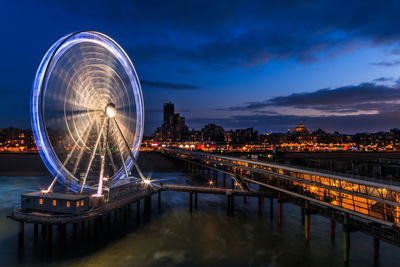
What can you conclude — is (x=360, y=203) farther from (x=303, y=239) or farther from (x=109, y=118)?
(x=109, y=118)

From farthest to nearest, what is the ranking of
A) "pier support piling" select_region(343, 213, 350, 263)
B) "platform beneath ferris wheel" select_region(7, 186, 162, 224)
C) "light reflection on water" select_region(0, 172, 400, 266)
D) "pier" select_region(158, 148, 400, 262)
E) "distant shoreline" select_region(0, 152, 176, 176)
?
"distant shoreline" select_region(0, 152, 176, 176), "platform beneath ferris wheel" select_region(7, 186, 162, 224), "light reflection on water" select_region(0, 172, 400, 266), "pier support piling" select_region(343, 213, 350, 263), "pier" select_region(158, 148, 400, 262)

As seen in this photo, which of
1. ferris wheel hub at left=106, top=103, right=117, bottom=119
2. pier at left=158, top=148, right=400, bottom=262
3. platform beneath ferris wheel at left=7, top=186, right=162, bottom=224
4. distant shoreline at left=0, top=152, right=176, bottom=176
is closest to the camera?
pier at left=158, top=148, right=400, bottom=262

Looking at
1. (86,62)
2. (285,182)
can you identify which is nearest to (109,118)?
(86,62)

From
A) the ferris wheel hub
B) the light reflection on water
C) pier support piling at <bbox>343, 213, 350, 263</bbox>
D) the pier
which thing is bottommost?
the light reflection on water

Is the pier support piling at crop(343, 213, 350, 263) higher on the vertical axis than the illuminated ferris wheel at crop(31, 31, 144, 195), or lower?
lower

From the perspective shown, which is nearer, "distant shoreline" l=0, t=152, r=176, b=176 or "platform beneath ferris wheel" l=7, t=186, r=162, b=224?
"platform beneath ferris wheel" l=7, t=186, r=162, b=224

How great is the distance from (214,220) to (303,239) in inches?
479

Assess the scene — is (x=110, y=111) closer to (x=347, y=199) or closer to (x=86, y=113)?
(x=86, y=113)

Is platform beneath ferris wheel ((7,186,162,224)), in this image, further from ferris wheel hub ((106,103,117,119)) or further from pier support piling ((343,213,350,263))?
pier support piling ((343,213,350,263))

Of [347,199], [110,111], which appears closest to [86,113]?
[110,111]

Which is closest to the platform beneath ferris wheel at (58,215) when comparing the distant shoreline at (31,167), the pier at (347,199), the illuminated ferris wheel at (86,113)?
the illuminated ferris wheel at (86,113)

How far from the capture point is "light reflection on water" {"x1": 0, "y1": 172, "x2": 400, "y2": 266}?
26422 millimetres

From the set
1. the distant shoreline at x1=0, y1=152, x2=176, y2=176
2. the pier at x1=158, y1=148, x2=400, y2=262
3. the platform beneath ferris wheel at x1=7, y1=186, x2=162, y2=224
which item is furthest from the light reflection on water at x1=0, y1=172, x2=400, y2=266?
the distant shoreline at x1=0, y1=152, x2=176, y2=176

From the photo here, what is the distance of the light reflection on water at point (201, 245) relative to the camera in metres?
26.4
